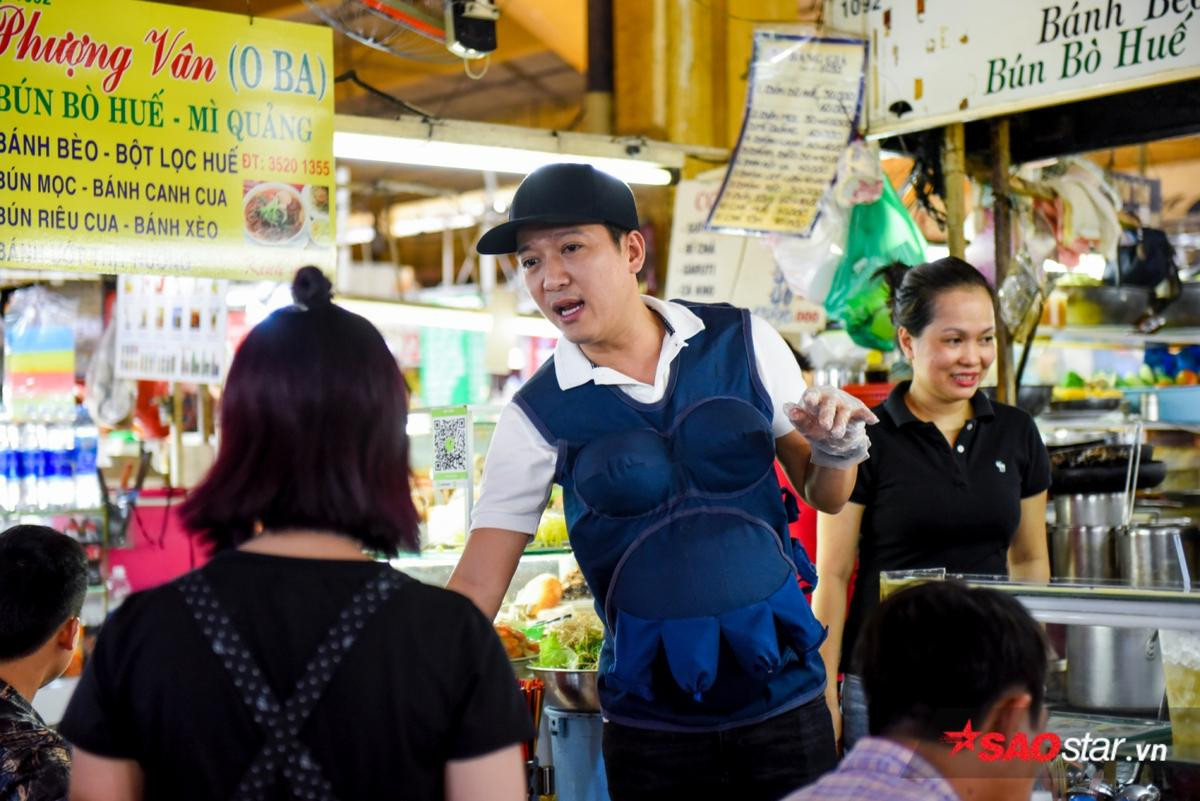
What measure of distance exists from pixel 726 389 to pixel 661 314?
0.24 metres

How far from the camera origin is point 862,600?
3334 mm

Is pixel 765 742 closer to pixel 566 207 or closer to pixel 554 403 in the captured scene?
pixel 554 403

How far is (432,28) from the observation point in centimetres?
514

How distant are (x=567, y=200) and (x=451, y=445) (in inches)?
62.3

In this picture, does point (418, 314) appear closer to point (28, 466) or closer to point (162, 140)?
point (28, 466)

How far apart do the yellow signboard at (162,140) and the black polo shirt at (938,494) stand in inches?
82.2

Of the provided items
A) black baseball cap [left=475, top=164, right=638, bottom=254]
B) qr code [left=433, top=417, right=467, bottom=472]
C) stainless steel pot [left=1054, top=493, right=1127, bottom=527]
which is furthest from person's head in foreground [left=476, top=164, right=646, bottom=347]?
stainless steel pot [left=1054, top=493, right=1127, bottom=527]

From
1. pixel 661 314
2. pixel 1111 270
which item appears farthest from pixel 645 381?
pixel 1111 270

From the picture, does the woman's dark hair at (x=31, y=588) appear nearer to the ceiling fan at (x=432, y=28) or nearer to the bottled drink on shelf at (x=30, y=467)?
the ceiling fan at (x=432, y=28)

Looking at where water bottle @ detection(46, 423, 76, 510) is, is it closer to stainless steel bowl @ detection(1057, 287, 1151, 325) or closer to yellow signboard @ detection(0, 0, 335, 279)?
yellow signboard @ detection(0, 0, 335, 279)

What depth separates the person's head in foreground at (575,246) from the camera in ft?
8.63

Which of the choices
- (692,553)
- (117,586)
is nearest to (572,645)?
(692,553)

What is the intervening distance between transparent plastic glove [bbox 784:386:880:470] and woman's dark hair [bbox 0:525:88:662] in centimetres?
152

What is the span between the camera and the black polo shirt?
322cm
